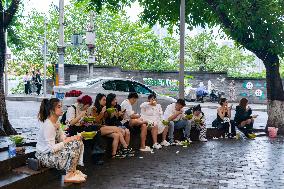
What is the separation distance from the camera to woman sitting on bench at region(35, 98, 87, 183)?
6.93 meters

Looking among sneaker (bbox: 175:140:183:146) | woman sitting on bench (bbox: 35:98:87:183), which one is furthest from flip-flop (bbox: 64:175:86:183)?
sneaker (bbox: 175:140:183:146)

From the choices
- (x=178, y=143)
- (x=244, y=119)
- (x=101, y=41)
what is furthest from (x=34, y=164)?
(x=101, y=41)

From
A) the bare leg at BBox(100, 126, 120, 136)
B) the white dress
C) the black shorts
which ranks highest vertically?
the white dress

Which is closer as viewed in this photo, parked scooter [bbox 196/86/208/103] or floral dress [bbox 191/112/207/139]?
floral dress [bbox 191/112/207/139]

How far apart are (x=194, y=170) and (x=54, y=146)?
2.99 metres

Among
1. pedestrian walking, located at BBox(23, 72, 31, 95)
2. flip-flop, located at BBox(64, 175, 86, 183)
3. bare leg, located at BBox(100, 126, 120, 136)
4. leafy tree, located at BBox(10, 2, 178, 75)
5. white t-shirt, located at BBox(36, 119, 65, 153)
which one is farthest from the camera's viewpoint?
leafy tree, located at BBox(10, 2, 178, 75)

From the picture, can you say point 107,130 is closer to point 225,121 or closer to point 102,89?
point 102,89

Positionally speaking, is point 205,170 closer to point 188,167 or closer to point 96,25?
point 188,167

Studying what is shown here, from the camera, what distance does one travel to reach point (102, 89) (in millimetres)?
14672

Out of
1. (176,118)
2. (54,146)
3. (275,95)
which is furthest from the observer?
(275,95)

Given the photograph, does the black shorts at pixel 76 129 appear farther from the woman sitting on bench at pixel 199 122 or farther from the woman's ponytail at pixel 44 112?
the woman sitting on bench at pixel 199 122

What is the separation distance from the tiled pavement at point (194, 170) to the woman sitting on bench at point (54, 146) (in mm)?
321

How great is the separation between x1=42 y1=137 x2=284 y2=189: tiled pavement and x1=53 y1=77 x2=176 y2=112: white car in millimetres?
3989

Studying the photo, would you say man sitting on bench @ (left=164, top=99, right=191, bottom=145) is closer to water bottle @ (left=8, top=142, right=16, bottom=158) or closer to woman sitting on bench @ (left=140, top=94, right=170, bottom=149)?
woman sitting on bench @ (left=140, top=94, right=170, bottom=149)
